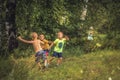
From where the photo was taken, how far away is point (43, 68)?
13047mm

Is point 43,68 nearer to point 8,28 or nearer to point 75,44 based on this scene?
point 8,28

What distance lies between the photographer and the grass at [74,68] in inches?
377

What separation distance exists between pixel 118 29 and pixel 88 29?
1.49 meters

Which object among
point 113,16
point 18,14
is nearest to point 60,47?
point 18,14

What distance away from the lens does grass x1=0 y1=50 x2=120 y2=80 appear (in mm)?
9586

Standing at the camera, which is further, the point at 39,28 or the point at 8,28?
the point at 39,28

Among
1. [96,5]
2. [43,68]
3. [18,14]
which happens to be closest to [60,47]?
[43,68]

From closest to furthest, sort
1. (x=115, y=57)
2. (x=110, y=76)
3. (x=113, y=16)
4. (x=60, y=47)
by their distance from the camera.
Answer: (x=110, y=76) < (x=60, y=47) < (x=115, y=57) < (x=113, y=16)

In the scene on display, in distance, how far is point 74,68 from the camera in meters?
13.4

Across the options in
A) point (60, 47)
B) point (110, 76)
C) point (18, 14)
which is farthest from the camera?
point (18, 14)

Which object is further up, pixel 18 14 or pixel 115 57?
pixel 18 14

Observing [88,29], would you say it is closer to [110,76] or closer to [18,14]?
[18,14]

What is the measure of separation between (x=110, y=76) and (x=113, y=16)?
276 inches

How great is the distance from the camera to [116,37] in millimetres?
17438
